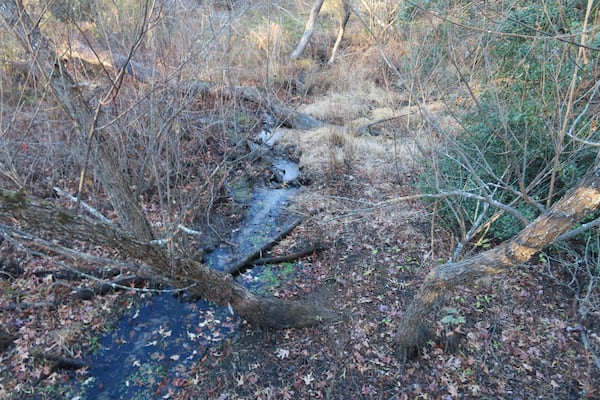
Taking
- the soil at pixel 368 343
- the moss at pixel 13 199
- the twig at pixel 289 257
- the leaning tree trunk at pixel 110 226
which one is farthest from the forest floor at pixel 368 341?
the moss at pixel 13 199

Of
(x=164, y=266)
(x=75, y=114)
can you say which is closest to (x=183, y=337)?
(x=164, y=266)

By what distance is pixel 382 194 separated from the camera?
21.3 feet

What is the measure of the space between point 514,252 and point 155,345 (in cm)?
362

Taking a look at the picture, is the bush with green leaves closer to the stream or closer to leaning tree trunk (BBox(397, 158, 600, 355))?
leaning tree trunk (BBox(397, 158, 600, 355))

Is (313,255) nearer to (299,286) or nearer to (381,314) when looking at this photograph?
(299,286)

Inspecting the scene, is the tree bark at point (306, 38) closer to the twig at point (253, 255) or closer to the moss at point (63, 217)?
the twig at point (253, 255)

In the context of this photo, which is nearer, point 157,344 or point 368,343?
point 368,343

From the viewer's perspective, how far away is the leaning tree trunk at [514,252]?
2307 millimetres

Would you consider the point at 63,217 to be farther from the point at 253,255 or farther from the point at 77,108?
the point at 253,255

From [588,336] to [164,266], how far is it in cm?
425

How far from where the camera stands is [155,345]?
4.02 metres

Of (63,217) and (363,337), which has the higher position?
(63,217)

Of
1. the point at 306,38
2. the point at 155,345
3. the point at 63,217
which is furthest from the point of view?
the point at 306,38

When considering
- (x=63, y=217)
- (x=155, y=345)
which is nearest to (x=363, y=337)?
(x=155, y=345)
